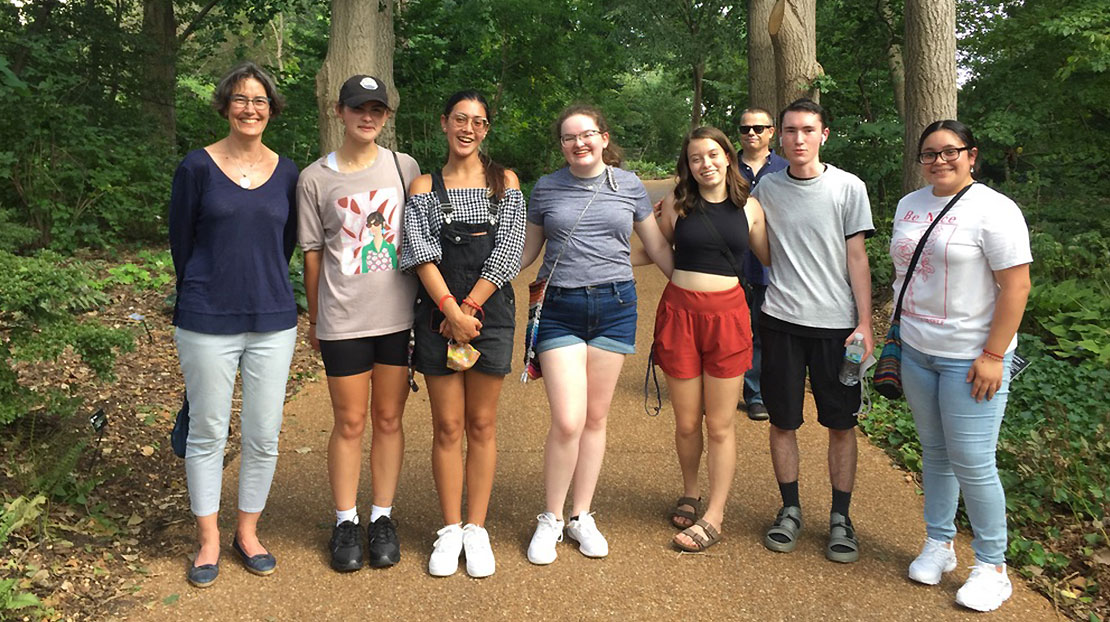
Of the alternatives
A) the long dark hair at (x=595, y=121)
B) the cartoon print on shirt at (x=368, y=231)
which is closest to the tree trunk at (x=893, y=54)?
the long dark hair at (x=595, y=121)

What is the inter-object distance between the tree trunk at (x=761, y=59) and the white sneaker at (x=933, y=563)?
25.5 ft

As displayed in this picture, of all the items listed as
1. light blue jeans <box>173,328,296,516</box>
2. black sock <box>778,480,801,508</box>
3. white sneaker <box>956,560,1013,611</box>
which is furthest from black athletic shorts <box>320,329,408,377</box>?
white sneaker <box>956,560,1013,611</box>

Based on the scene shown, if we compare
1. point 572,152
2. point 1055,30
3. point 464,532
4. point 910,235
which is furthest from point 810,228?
point 1055,30

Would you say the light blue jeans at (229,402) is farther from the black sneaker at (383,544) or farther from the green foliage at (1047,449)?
the green foliage at (1047,449)

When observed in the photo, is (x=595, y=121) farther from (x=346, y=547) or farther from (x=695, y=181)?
(x=346, y=547)

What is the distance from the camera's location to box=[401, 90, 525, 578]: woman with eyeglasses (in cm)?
367

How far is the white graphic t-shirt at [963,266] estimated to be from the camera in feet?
11.2

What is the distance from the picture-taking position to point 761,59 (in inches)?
424

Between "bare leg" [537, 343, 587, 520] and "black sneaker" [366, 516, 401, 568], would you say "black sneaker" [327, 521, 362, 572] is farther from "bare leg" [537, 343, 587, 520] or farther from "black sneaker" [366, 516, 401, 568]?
"bare leg" [537, 343, 587, 520]

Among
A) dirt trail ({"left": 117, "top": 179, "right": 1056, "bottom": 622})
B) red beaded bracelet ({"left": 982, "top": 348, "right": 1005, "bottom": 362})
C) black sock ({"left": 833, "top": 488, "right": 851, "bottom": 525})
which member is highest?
red beaded bracelet ({"left": 982, "top": 348, "right": 1005, "bottom": 362})

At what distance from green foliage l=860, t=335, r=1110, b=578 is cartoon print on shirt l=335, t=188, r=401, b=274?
10.7 feet

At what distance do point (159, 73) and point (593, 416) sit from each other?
1192cm

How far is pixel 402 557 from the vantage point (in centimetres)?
407

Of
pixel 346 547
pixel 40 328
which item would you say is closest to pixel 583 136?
pixel 346 547
